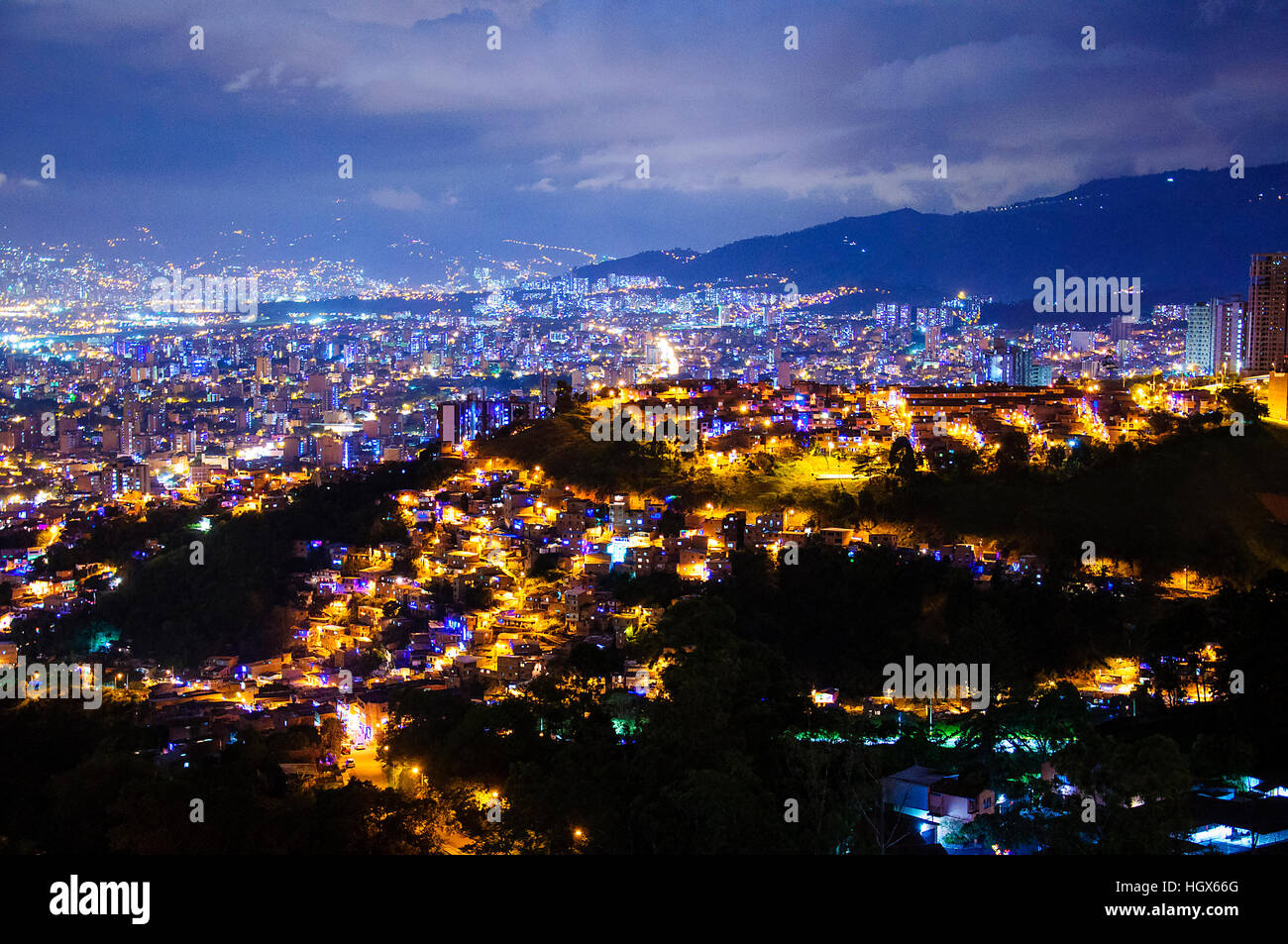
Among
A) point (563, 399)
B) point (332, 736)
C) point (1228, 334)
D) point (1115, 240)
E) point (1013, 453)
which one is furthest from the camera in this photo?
point (1115, 240)

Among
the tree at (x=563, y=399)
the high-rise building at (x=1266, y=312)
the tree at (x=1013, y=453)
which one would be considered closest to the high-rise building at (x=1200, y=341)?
the high-rise building at (x=1266, y=312)

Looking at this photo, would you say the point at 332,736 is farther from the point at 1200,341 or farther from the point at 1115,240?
the point at 1115,240

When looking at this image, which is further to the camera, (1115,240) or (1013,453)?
(1115,240)

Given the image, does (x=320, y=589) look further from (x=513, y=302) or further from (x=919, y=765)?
(x=513, y=302)

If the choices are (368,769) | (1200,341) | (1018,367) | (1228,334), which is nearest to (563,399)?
(1018,367)

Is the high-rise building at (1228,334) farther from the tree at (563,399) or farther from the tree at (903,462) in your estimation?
the tree at (563,399)
